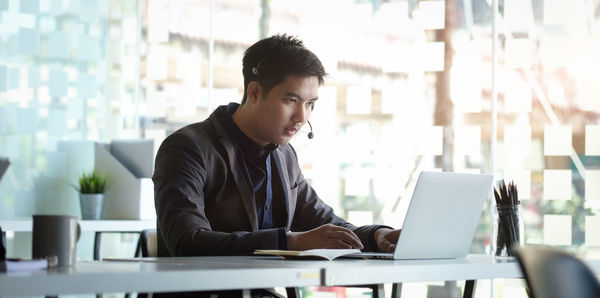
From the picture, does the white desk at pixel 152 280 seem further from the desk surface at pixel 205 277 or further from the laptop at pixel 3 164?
the laptop at pixel 3 164

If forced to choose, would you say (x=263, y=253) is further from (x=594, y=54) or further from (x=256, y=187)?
(x=594, y=54)

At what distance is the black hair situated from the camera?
2479mm

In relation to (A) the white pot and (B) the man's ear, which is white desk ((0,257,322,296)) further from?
(A) the white pot

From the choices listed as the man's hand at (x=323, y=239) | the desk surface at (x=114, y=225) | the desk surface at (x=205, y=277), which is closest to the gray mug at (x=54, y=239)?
the desk surface at (x=205, y=277)

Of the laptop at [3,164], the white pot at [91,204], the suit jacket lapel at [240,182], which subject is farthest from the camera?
the white pot at [91,204]

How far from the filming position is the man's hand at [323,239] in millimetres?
1977

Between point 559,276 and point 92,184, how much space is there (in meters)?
3.87

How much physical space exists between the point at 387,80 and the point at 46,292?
350 cm

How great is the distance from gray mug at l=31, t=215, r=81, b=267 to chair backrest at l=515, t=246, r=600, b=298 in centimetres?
96

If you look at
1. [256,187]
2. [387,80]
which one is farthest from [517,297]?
[256,187]

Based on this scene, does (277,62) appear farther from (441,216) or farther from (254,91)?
(441,216)

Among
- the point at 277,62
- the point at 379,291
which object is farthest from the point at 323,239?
the point at 277,62

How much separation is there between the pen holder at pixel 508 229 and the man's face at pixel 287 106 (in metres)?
0.68

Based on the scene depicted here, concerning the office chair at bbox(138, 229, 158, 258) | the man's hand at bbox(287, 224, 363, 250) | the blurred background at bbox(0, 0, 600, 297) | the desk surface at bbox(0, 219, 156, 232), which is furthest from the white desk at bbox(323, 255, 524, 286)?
the desk surface at bbox(0, 219, 156, 232)
